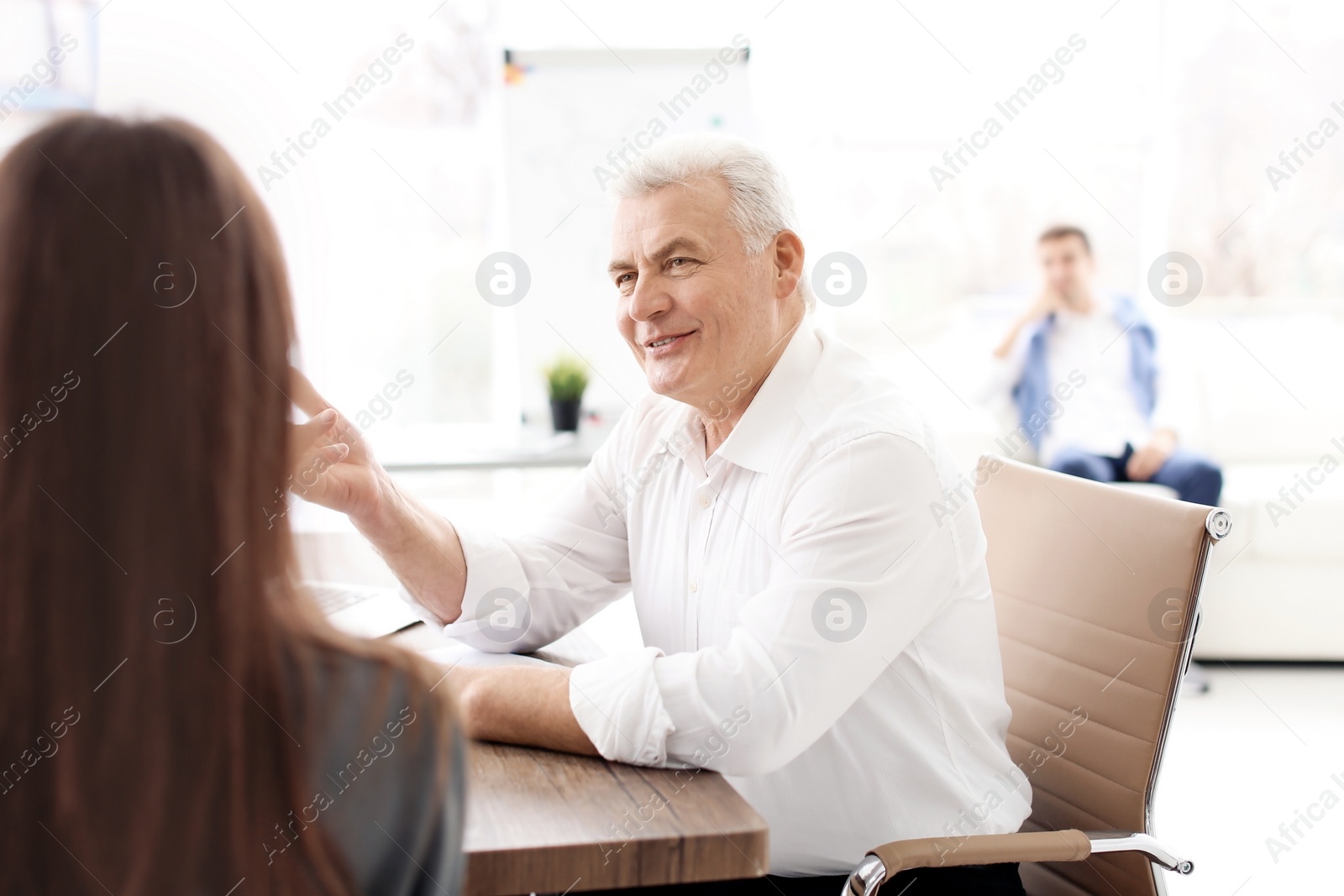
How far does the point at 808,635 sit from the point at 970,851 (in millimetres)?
258

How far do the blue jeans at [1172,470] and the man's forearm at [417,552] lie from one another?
8.08ft

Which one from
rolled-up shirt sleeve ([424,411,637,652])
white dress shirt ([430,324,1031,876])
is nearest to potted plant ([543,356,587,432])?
rolled-up shirt sleeve ([424,411,637,652])

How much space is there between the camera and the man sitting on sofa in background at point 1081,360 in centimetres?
372

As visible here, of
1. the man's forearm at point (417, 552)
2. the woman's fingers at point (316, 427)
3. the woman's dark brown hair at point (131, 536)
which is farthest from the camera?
the man's forearm at point (417, 552)

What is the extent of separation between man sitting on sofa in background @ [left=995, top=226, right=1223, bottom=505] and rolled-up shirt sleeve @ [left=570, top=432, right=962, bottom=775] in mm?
2698

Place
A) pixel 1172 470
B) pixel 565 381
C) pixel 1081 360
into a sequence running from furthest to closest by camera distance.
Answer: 1. pixel 1081 360
2. pixel 1172 470
3. pixel 565 381

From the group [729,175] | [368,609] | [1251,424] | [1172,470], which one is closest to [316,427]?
[368,609]

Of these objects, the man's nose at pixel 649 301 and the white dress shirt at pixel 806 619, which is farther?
the man's nose at pixel 649 301

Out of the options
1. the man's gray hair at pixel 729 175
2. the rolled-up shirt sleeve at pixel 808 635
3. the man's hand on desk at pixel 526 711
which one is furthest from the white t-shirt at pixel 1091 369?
the man's hand on desk at pixel 526 711

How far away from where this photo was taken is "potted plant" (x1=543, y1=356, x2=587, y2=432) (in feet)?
11.0

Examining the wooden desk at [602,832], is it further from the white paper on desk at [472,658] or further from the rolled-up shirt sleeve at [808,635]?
the white paper on desk at [472,658]

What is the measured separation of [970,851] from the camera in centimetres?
101

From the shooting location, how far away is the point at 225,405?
1.73 feet

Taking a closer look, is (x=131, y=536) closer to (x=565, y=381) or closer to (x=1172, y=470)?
(x=565, y=381)
